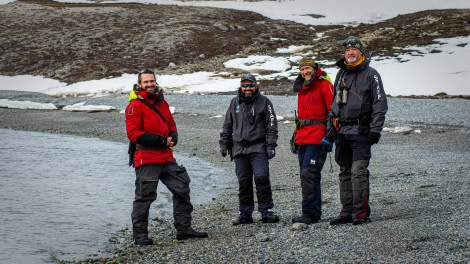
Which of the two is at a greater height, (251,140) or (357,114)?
(357,114)

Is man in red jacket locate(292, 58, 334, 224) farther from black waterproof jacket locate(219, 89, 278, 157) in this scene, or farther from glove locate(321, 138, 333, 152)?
black waterproof jacket locate(219, 89, 278, 157)

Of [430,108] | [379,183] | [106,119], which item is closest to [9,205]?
[379,183]

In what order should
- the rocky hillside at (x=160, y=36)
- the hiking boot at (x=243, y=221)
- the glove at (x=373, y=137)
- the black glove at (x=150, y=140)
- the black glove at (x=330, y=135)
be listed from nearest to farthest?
the glove at (x=373, y=137) → the black glove at (x=150, y=140) → the black glove at (x=330, y=135) → the hiking boot at (x=243, y=221) → the rocky hillside at (x=160, y=36)

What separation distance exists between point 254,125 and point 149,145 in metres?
1.50

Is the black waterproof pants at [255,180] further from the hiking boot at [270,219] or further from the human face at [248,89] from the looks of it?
the human face at [248,89]

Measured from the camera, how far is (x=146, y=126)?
7.63m

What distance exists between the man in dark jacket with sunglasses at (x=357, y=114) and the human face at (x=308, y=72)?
1.57ft

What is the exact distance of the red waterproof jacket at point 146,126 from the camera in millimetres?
7574

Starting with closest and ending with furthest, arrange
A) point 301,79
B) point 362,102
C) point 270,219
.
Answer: point 362,102
point 301,79
point 270,219

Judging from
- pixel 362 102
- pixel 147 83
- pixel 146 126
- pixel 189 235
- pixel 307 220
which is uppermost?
pixel 147 83

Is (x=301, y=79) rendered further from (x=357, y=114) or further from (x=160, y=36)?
(x=160, y=36)

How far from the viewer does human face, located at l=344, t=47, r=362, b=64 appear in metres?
7.40

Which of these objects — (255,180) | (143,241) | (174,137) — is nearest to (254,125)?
(255,180)

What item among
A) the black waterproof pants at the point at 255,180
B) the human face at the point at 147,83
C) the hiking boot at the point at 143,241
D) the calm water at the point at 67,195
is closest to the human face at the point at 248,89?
the black waterproof pants at the point at 255,180
